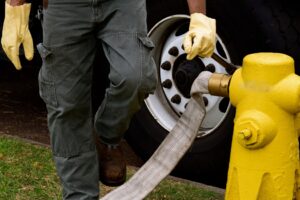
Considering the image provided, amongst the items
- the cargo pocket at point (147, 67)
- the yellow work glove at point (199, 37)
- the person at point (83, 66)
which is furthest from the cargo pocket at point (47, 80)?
the yellow work glove at point (199, 37)

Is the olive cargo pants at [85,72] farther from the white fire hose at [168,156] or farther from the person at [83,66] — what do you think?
the white fire hose at [168,156]

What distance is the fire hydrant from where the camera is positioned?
292 cm

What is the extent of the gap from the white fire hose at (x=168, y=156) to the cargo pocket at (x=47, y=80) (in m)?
0.47

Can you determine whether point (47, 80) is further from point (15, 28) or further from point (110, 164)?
point (110, 164)

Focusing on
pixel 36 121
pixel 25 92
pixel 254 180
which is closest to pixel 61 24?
pixel 254 180

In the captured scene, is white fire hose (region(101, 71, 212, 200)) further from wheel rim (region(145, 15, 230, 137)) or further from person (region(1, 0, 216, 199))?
wheel rim (region(145, 15, 230, 137))

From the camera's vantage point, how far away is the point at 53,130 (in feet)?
11.5

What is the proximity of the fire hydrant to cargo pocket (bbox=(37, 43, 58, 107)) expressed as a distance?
796 mm

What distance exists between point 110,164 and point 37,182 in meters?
0.74

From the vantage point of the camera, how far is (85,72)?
3416mm

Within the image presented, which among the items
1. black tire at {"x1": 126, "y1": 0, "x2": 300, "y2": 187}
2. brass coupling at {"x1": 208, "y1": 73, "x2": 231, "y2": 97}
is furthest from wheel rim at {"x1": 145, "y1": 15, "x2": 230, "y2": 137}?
brass coupling at {"x1": 208, "y1": 73, "x2": 231, "y2": 97}

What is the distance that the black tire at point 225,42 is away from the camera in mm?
3902

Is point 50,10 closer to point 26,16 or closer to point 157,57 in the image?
point 26,16

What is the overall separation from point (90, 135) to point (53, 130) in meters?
0.16
